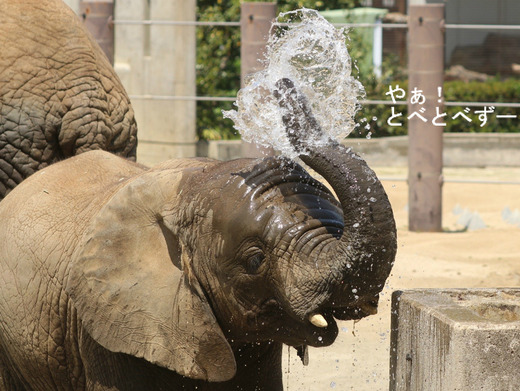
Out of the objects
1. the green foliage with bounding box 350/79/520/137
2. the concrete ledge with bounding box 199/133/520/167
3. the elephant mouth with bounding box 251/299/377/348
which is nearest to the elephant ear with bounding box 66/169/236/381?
the elephant mouth with bounding box 251/299/377/348

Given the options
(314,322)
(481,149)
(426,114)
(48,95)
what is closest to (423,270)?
(426,114)

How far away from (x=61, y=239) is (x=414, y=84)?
18.4 ft

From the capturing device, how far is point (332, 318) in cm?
325

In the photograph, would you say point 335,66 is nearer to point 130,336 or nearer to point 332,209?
point 332,209

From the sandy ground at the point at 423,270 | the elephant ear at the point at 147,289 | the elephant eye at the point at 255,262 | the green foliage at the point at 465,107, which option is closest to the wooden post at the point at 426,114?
the sandy ground at the point at 423,270

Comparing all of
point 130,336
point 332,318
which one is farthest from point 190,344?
point 332,318

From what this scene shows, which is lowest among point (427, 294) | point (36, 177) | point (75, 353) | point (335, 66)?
point (75, 353)

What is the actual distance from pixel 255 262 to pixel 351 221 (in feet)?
1.29

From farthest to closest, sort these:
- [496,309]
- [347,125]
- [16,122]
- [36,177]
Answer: [16,122] → [36,177] → [496,309] → [347,125]

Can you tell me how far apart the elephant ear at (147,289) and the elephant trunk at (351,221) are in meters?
0.50

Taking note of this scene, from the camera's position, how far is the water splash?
3338mm

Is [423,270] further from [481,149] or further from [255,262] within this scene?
[481,149]

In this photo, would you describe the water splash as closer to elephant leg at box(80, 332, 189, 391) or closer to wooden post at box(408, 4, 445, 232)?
elephant leg at box(80, 332, 189, 391)

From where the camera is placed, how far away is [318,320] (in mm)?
3148
